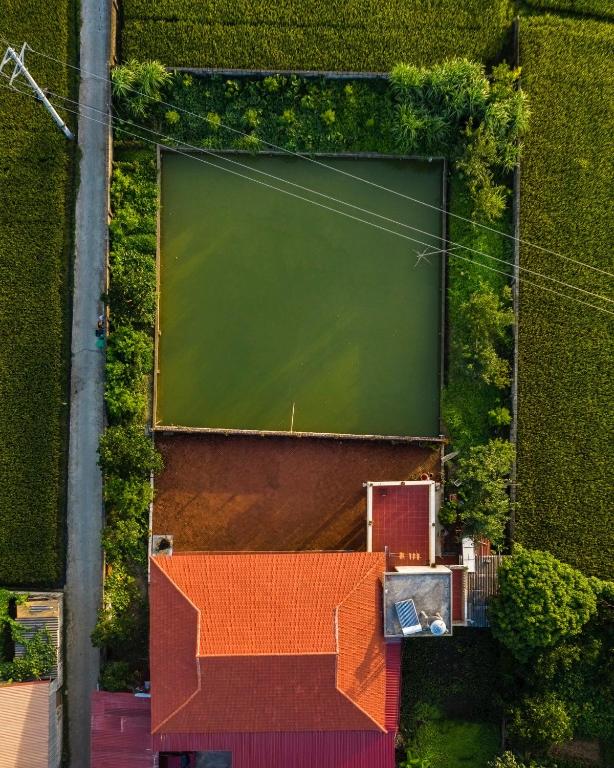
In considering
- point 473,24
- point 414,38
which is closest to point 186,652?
point 414,38

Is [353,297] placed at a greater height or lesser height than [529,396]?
greater

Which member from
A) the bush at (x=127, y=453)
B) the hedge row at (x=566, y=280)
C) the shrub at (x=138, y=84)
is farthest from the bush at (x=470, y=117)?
the bush at (x=127, y=453)

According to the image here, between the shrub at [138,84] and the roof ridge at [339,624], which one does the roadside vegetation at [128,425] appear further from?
the roof ridge at [339,624]

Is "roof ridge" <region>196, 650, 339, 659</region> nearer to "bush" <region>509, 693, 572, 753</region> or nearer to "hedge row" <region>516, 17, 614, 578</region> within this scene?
"bush" <region>509, 693, 572, 753</region>

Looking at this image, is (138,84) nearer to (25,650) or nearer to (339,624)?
(339,624)

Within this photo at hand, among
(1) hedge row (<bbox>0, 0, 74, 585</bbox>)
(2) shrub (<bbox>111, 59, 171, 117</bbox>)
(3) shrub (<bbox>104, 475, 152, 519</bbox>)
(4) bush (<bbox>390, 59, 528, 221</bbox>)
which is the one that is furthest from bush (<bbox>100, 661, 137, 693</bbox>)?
(4) bush (<bbox>390, 59, 528, 221</bbox>)

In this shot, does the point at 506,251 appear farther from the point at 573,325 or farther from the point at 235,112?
the point at 235,112

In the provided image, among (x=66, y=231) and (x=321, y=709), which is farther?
(x=66, y=231)
